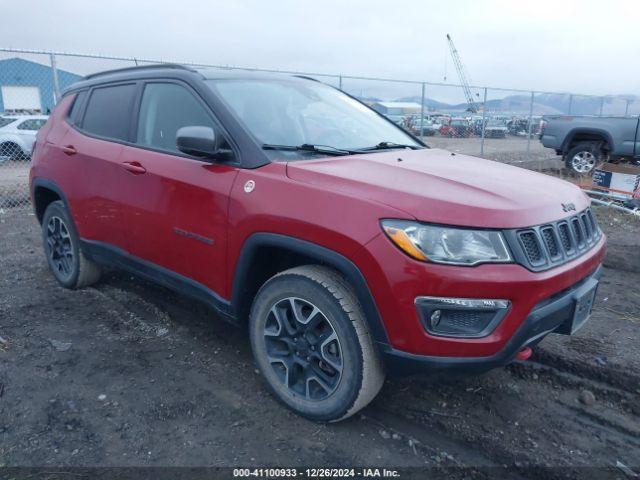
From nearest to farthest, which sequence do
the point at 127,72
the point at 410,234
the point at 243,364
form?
the point at 410,234 < the point at 243,364 < the point at 127,72

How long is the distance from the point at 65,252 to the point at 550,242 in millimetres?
3962

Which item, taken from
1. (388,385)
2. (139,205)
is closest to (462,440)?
(388,385)

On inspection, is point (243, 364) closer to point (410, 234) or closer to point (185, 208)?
point (185, 208)

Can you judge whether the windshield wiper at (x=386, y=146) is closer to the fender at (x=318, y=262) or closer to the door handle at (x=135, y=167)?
the fender at (x=318, y=262)

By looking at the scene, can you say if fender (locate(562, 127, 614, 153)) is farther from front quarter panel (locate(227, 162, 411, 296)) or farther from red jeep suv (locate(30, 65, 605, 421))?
front quarter panel (locate(227, 162, 411, 296))

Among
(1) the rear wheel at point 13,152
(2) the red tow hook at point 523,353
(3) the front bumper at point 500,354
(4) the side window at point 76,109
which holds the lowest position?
(1) the rear wheel at point 13,152

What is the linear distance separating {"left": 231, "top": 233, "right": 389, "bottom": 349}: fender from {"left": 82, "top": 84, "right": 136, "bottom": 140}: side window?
1.54 m

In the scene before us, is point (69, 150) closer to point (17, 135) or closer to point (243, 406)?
point (243, 406)

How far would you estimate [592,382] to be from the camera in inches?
132

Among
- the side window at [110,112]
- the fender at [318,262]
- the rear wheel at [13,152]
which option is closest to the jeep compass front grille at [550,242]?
the fender at [318,262]

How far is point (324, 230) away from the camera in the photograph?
98.7 inches

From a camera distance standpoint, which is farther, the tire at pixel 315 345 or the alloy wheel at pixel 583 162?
the alloy wheel at pixel 583 162

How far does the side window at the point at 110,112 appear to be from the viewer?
381 cm

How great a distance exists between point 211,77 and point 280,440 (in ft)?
7.24
